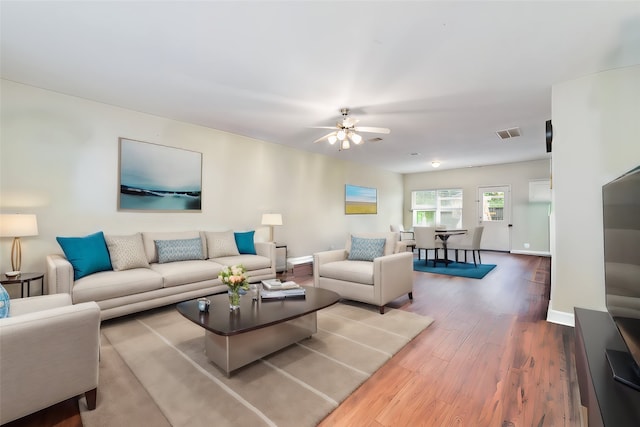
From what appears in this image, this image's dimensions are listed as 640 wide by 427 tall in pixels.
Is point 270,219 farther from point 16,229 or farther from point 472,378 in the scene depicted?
point 472,378

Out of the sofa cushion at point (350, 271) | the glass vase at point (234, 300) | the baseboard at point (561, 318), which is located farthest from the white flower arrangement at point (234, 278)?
the baseboard at point (561, 318)

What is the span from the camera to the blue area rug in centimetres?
519

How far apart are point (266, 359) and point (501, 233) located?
8.26m

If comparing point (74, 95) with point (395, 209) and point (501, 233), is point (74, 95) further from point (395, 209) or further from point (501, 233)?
point (501, 233)

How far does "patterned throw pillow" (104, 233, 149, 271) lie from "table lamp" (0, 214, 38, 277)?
0.65 m

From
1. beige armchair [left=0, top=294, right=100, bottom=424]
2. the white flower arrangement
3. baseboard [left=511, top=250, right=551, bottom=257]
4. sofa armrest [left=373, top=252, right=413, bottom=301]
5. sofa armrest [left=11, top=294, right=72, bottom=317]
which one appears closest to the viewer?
beige armchair [left=0, top=294, right=100, bottom=424]

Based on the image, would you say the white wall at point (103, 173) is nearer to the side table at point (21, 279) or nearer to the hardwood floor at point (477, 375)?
the side table at point (21, 279)

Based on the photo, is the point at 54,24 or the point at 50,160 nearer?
the point at 54,24

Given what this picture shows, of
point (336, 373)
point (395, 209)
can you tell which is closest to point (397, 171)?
point (395, 209)

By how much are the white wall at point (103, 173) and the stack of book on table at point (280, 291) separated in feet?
7.74

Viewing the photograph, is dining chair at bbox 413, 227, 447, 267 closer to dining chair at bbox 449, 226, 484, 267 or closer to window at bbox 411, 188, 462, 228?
dining chair at bbox 449, 226, 484, 267

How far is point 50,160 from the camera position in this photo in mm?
3174

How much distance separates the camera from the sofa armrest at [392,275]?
3125 mm

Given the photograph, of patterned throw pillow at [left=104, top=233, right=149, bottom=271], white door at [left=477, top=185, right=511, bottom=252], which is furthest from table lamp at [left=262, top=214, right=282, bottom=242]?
white door at [left=477, top=185, right=511, bottom=252]
